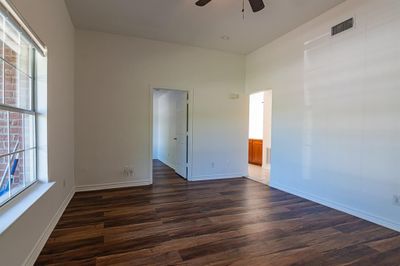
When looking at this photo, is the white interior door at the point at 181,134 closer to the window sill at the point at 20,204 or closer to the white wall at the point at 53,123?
the white wall at the point at 53,123

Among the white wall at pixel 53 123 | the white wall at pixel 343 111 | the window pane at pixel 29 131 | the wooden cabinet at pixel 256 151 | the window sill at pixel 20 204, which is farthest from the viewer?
the wooden cabinet at pixel 256 151

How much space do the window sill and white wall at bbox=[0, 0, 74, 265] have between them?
0.04 m

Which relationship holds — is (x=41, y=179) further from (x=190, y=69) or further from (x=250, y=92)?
(x=250, y=92)

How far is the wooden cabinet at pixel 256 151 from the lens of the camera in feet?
24.2

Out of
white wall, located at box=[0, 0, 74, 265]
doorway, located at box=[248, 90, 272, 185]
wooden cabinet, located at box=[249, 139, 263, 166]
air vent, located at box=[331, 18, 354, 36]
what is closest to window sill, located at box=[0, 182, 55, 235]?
white wall, located at box=[0, 0, 74, 265]

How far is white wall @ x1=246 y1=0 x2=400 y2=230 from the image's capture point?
113 inches

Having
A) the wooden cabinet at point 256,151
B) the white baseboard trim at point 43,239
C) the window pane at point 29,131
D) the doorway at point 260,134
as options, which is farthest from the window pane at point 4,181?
the wooden cabinet at point 256,151

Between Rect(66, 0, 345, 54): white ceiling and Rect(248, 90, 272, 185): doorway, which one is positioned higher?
Rect(66, 0, 345, 54): white ceiling

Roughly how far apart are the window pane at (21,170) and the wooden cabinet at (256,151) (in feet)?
20.6

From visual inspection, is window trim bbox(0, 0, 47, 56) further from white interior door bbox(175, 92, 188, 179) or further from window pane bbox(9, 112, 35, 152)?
white interior door bbox(175, 92, 188, 179)

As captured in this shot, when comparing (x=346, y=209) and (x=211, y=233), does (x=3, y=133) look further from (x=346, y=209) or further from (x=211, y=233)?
(x=346, y=209)

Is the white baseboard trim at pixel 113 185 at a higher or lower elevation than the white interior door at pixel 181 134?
lower

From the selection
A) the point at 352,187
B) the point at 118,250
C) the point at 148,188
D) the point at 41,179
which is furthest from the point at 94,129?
the point at 352,187

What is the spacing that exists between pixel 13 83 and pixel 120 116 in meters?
2.59
